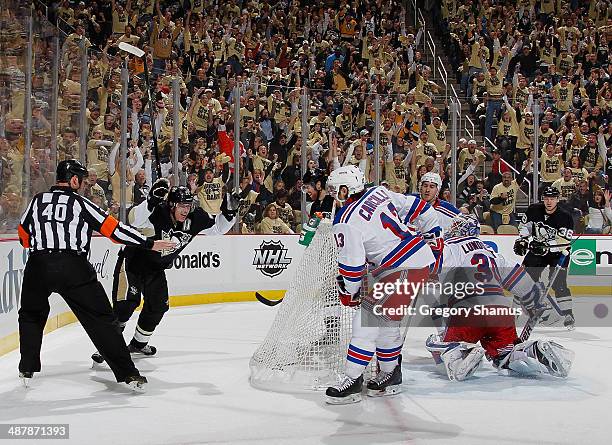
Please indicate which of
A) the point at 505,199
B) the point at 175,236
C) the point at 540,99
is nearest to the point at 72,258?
the point at 175,236

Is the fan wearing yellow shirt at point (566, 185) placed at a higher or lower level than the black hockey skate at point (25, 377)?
higher

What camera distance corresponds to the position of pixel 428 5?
1741 cm

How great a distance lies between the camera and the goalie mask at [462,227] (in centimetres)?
619

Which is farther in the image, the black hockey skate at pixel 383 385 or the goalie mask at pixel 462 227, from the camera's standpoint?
the goalie mask at pixel 462 227

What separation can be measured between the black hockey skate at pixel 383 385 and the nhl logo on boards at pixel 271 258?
17.6 feet

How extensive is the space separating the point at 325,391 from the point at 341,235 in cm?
89

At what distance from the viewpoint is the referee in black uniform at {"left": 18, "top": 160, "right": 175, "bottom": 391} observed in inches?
193

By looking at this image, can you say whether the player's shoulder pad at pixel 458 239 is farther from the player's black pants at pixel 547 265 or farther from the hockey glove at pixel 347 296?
the player's black pants at pixel 547 265

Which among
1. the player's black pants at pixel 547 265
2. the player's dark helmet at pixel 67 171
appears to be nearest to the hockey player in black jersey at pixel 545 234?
the player's black pants at pixel 547 265

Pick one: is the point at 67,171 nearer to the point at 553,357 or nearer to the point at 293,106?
the point at 553,357

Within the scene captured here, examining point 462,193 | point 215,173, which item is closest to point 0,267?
point 215,173

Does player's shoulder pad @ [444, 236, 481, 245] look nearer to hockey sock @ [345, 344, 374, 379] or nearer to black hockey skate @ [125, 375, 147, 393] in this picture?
hockey sock @ [345, 344, 374, 379]

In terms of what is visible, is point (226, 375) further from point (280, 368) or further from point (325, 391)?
point (325, 391)

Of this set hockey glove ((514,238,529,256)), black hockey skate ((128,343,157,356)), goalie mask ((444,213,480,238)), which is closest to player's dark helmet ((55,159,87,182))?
black hockey skate ((128,343,157,356))
